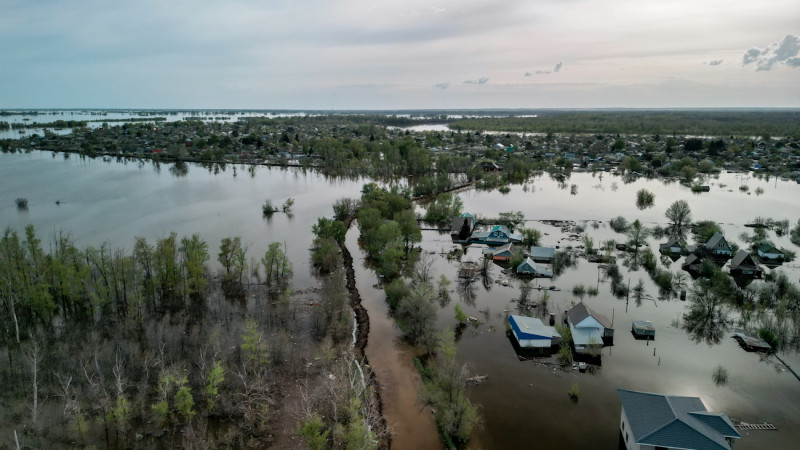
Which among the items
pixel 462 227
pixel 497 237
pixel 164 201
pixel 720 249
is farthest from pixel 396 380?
pixel 164 201

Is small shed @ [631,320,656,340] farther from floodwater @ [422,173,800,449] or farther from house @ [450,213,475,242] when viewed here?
house @ [450,213,475,242]

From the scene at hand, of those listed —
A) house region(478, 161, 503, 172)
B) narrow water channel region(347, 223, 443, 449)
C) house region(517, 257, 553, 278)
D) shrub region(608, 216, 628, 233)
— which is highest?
house region(478, 161, 503, 172)

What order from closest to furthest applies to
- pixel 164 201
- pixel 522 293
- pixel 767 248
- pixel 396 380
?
pixel 396 380 < pixel 522 293 < pixel 767 248 < pixel 164 201

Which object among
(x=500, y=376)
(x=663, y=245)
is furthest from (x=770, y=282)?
(x=500, y=376)

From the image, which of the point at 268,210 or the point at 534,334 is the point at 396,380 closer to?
the point at 534,334

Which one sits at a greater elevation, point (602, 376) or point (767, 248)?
point (767, 248)

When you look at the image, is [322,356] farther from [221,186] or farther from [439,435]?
[221,186]

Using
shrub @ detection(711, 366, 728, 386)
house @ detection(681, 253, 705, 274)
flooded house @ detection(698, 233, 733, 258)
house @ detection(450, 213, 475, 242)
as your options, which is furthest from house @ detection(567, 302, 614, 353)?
house @ detection(450, 213, 475, 242)

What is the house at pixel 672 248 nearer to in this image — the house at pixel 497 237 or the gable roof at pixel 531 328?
the house at pixel 497 237
